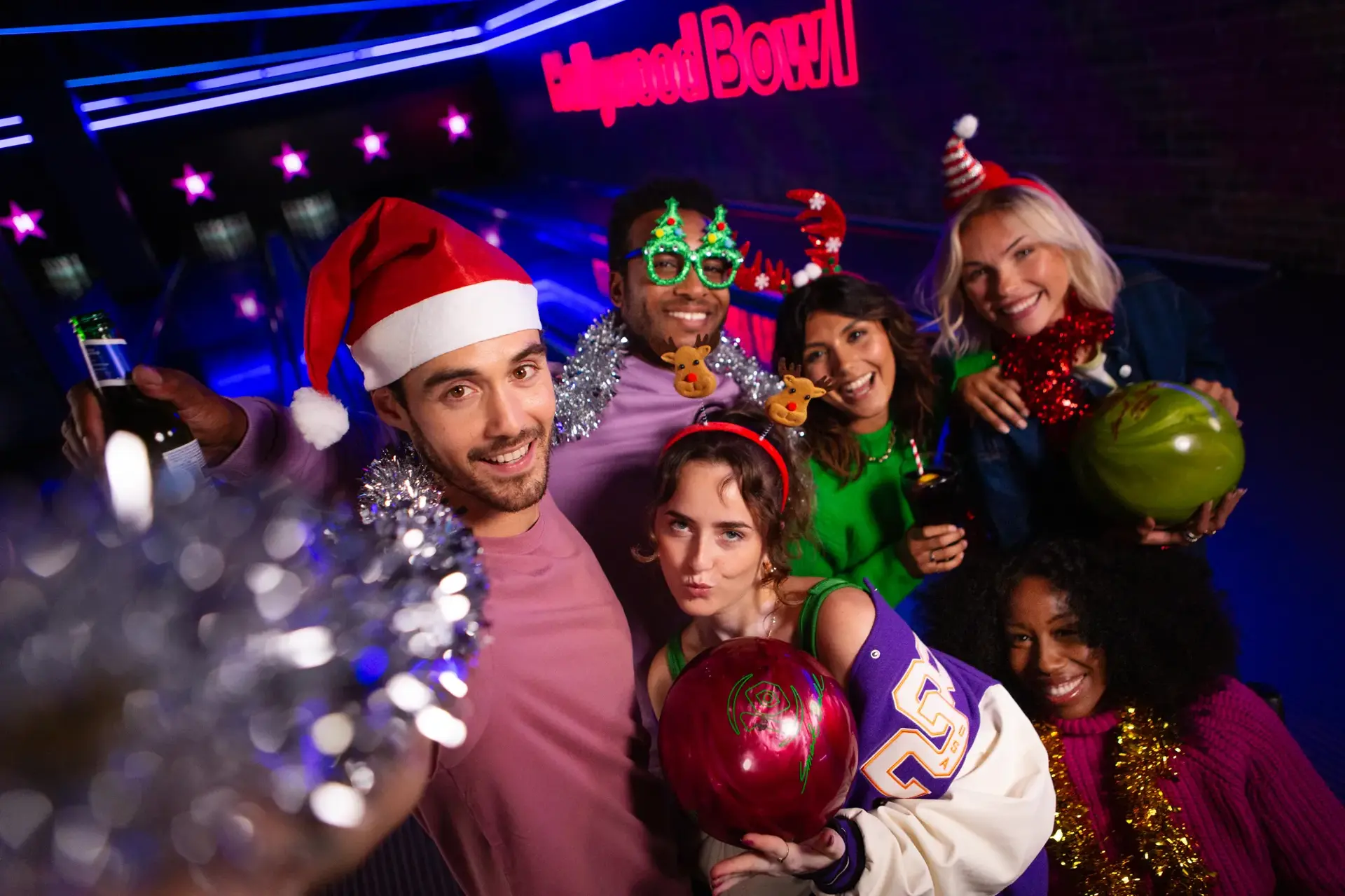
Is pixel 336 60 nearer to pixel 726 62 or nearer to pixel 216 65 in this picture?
pixel 216 65

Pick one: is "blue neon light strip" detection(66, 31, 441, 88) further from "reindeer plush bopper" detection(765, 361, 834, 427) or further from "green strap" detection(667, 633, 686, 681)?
"green strap" detection(667, 633, 686, 681)

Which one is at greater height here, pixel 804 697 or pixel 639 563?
pixel 804 697

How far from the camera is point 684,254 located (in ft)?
5.33

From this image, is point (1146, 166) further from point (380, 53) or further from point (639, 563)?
point (380, 53)

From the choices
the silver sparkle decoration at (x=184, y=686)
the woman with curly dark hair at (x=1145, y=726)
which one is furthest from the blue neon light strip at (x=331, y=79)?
the silver sparkle decoration at (x=184, y=686)

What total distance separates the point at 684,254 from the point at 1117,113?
3213 millimetres

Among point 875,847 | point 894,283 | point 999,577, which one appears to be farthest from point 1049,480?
point 894,283

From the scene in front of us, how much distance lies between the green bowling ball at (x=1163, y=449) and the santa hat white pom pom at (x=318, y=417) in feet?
4.20

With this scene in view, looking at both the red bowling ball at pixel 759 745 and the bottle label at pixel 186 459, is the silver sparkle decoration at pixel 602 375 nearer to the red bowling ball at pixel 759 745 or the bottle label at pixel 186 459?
the bottle label at pixel 186 459

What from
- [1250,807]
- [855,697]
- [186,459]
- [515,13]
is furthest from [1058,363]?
[515,13]

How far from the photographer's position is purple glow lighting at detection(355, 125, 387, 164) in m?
12.0

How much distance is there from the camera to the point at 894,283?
4.04 meters

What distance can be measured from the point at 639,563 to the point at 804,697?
638mm

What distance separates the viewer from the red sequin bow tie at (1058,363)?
1638 mm
